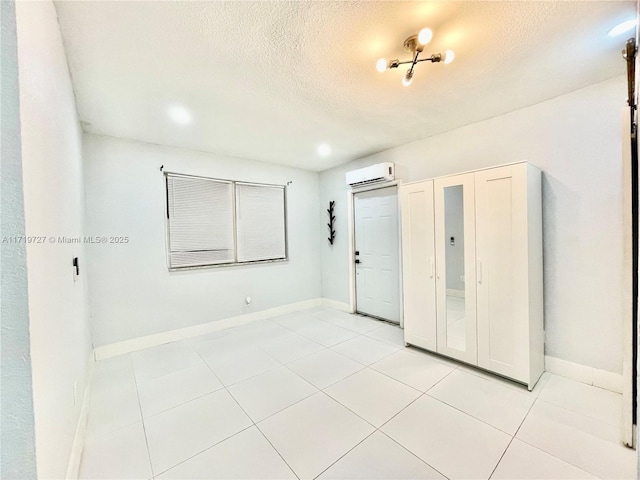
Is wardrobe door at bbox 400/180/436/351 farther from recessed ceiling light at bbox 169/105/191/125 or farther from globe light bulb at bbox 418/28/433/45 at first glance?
recessed ceiling light at bbox 169/105/191/125

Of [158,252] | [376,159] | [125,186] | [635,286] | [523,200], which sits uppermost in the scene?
[376,159]

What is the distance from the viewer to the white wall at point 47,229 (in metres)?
0.84

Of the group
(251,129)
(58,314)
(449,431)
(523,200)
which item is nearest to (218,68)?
(251,129)

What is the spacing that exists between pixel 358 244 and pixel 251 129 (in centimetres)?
239

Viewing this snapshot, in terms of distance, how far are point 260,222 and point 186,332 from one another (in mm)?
1874

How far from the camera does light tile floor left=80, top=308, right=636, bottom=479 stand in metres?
1.47

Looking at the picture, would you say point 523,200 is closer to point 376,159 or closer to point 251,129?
point 376,159

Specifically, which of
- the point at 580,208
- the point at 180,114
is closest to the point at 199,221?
the point at 180,114

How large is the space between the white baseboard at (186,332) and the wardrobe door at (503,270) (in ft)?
9.46

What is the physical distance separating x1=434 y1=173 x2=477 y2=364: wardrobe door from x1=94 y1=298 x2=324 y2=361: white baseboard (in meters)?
2.50

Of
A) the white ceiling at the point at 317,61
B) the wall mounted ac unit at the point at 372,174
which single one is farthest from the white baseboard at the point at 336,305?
the white ceiling at the point at 317,61

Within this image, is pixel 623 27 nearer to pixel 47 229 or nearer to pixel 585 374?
pixel 585 374

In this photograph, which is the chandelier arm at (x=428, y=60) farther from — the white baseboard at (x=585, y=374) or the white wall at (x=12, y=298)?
the white baseboard at (x=585, y=374)

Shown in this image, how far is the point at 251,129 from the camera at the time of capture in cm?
292
